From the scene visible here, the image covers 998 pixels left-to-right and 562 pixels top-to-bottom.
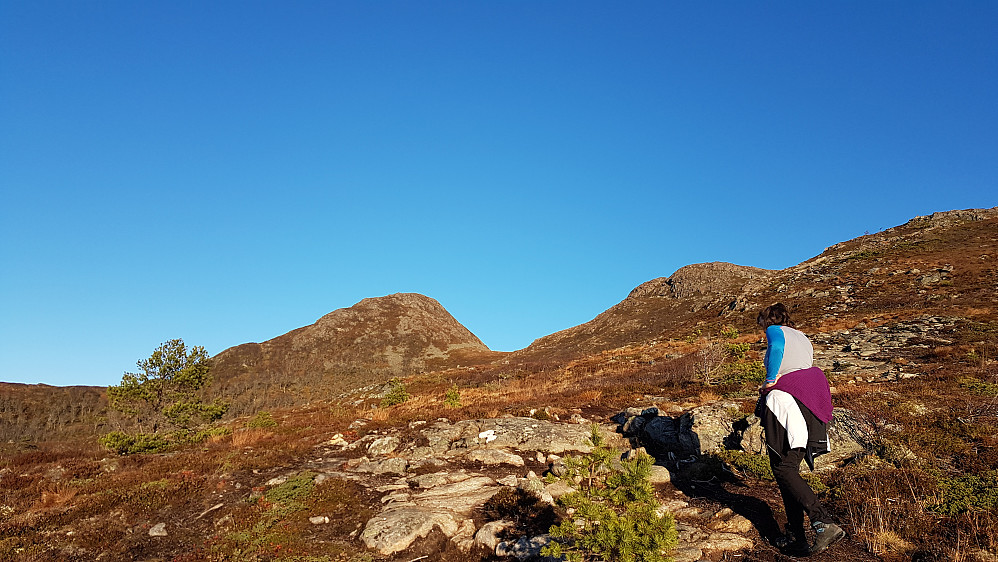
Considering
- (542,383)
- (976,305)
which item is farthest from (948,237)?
(542,383)

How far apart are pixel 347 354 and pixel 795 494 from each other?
93.2 meters

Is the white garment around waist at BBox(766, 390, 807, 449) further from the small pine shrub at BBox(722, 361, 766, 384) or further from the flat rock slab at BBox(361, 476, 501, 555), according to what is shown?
the small pine shrub at BBox(722, 361, 766, 384)

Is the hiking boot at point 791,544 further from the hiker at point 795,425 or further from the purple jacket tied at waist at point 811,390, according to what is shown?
the purple jacket tied at waist at point 811,390

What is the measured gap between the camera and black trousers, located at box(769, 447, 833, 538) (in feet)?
19.3

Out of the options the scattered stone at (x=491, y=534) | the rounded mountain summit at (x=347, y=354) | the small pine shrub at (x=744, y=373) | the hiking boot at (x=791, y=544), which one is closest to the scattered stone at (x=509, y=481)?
the scattered stone at (x=491, y=534)

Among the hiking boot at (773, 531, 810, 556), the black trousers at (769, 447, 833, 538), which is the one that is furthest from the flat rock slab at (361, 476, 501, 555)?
the black trousers at (769, 447, 833, 538)

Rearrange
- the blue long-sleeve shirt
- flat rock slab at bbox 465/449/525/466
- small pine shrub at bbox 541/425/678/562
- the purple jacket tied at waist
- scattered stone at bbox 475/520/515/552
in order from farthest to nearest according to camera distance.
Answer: flat rock slab at bbox 465/449/525/466
scattered stone at bbox 475/520/515/552
the blue long-sleeve shirt
the purple jacket tied at waist
small pine shrub at bbox 541/425/678/562

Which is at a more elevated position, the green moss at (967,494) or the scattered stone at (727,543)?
the green moss at (967,494)

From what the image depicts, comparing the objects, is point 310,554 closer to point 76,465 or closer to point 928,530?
point 928,530

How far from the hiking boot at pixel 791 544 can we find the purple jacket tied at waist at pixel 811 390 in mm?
1559

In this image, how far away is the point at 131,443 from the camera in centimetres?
1527

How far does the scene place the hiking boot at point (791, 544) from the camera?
5.80 metres

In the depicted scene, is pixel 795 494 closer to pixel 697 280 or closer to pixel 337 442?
pixel 337 442

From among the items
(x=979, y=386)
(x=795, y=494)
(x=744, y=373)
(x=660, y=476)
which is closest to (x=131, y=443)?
(x=660, y=476)
